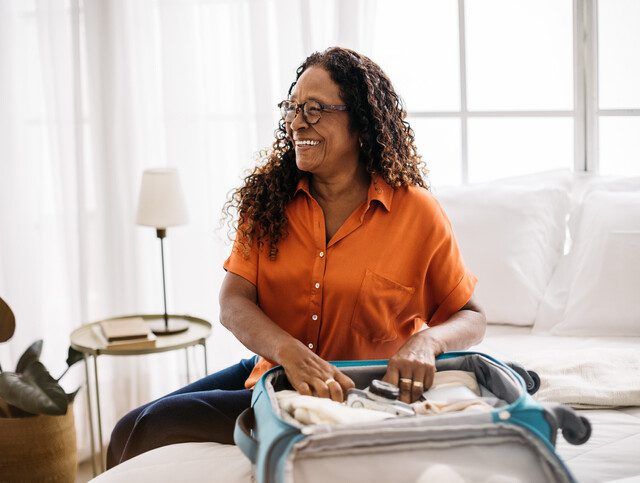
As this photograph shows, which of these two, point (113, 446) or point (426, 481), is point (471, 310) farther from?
point (113, 446)

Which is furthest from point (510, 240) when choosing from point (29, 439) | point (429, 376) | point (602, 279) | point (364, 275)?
point (29, 439)

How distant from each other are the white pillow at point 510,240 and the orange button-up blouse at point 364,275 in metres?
0.86

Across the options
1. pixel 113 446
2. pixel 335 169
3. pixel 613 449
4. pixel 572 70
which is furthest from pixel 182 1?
pixel 613 449

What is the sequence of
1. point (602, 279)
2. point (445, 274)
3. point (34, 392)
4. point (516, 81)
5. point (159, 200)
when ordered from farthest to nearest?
point (516, 81) < point (159, 200) < point (602, 279) < point (34, 392) < point (445, 274)

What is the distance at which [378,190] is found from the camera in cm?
185

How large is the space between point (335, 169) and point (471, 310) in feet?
1.35

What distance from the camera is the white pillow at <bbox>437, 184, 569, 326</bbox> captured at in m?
2.69

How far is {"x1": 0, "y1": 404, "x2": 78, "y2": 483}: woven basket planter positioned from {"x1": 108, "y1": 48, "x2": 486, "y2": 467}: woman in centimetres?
81

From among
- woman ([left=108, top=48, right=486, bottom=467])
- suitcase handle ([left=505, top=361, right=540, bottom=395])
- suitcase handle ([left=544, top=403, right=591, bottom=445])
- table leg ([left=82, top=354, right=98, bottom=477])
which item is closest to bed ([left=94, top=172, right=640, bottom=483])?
suitcase handle ([left=505, top=361, right=540, bottom=395])

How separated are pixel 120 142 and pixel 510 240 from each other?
146 cm

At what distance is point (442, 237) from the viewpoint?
6.01 feet

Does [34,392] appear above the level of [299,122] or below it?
below

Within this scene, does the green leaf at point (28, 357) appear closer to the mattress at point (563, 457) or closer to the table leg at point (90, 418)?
the table leg at point (90, 418)

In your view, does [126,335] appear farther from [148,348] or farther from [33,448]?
[33,448]
